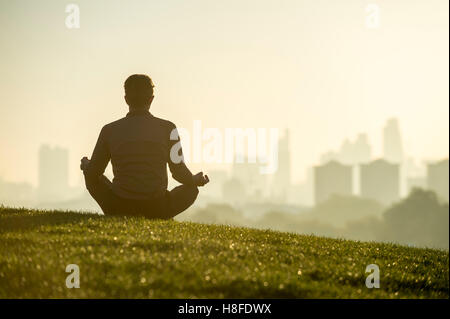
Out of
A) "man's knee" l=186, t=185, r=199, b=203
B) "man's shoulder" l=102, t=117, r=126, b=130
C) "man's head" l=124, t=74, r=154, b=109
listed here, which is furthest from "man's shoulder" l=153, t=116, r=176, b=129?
"man's knee" l=186, t=185, r=199, b=203

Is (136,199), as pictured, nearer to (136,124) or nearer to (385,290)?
(136,124)

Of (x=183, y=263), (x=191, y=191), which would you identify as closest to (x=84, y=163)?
(x=191, y=191)

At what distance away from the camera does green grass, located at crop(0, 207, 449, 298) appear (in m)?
10.4

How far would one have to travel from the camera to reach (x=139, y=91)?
1495cm

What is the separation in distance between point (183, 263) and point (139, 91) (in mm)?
5115

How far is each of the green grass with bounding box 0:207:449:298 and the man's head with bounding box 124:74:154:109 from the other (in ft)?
8.69

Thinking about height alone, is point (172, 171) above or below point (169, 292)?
above

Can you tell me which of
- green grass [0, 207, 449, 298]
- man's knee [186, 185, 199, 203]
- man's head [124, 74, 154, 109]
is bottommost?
green grass [0, 207, 449, 298]

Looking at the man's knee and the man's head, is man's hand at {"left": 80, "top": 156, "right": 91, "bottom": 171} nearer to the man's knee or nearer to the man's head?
the man's head

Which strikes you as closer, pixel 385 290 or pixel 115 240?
pixel 385 290

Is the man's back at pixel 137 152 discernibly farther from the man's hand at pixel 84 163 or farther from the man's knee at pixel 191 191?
the man's knee at pixel 191 191
